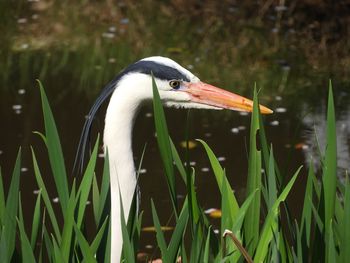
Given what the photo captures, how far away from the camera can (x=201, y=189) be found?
6355mm

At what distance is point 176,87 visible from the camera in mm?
3740

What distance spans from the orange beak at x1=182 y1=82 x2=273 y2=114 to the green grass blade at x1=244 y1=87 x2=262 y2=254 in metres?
0.88

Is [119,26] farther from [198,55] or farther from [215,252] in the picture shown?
[215,252]

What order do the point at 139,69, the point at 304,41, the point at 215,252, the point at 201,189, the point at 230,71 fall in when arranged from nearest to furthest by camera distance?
the point at 215,252 < the point at 139,69 < the point at 201,189 < the point at 230,71 < the point at 304,41

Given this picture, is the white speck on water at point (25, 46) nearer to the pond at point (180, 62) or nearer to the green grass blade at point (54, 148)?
the pond at point (180, 62)

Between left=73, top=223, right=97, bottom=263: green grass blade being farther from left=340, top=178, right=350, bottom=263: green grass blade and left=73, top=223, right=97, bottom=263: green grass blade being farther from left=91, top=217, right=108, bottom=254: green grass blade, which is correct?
left=340, top=178, right=350, bottom=263: green grass blade

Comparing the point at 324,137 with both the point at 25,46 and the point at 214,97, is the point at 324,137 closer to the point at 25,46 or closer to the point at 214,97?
the point at 25,46

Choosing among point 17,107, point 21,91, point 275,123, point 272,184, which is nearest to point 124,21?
point 21,91

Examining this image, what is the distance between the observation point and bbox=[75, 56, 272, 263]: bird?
3414 millimetres

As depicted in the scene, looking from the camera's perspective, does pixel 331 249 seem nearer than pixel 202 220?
Yes

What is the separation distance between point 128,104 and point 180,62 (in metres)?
4.98

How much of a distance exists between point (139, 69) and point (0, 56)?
5.25m

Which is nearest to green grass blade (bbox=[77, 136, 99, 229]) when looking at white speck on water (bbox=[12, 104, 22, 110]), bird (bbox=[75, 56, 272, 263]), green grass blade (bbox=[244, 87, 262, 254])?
green grass blade (bbox=[244, 87, 262, 254])

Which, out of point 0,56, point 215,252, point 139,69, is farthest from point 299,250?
point 0,56
